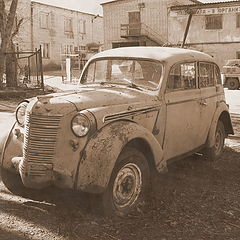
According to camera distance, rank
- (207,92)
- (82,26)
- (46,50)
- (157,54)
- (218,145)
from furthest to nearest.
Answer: (82,26) < (46,50) < (218,145) < (207,92) < (157,54)

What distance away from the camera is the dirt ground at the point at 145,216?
3643mm

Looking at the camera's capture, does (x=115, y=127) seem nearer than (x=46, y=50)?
Yes

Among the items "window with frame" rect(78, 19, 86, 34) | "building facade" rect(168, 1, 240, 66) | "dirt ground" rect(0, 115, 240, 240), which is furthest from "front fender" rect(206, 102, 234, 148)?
"window with frame" rect(78, 19, 86, 34)

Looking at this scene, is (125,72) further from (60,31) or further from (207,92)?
(60,31)

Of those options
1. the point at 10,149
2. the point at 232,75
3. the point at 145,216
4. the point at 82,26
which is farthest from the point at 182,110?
the point at 82,26

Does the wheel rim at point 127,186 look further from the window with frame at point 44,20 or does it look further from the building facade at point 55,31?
the window with frame at point 44,20

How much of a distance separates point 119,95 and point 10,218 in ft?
5.74

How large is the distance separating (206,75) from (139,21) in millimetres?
30491

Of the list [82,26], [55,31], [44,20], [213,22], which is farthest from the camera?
[82,26]

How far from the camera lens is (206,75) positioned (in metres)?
5.84

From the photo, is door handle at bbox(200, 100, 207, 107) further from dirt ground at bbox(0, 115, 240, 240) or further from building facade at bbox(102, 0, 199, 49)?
building facade at bbox(102, 0, 199, 49)

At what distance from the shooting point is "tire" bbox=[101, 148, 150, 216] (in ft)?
12.6

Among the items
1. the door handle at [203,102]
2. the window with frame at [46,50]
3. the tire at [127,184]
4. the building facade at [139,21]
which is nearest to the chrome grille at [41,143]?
the tire at [127,184]

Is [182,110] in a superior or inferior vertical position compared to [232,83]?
superior
